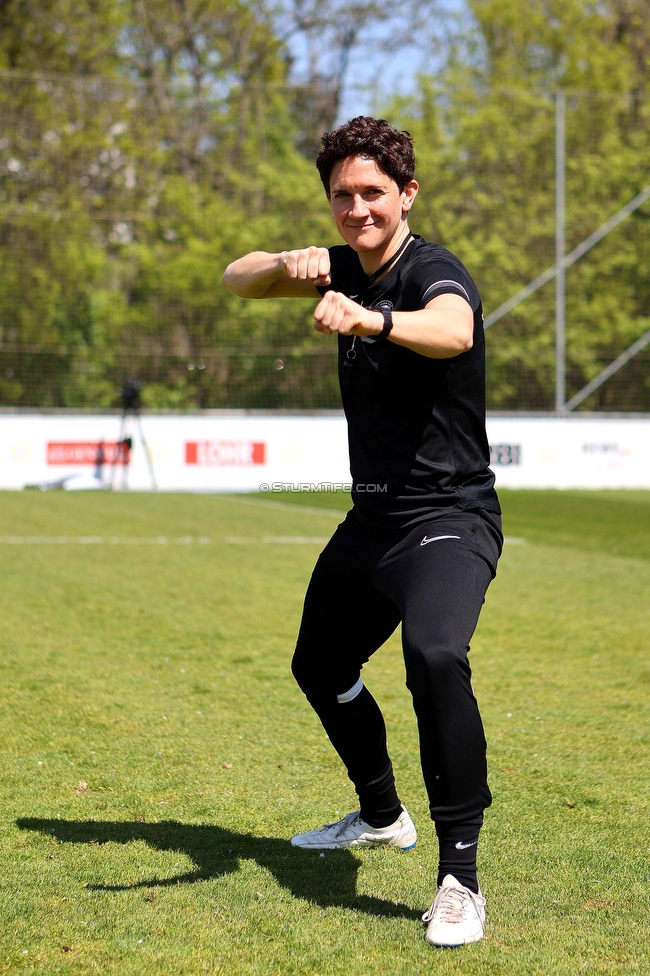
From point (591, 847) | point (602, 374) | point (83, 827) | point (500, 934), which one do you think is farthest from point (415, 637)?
point (602, 374)

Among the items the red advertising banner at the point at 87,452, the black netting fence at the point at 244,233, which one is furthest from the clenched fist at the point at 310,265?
the black netting fence at the point at 244,233

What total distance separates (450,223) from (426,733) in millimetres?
20654

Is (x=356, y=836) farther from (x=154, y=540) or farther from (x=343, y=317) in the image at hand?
(x=154, y=540)

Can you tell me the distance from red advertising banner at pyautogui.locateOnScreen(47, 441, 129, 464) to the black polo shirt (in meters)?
17.2

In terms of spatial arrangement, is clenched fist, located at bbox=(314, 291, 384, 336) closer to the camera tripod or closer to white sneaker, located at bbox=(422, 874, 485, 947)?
white sneaker, located at bbox=(422, 874, 485, 947)

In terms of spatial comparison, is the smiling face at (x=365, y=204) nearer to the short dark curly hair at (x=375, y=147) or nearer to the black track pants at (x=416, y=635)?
the short dark curly hair at (x=375, y=147)

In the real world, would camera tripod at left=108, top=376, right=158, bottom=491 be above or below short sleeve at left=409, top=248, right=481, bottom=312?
below

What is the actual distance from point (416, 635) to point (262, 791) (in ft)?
5.04

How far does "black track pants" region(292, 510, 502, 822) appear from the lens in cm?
303

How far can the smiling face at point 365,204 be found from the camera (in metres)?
3.15

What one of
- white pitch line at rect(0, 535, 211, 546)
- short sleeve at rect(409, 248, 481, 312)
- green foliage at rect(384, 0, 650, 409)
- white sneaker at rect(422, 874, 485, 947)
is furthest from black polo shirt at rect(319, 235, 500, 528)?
green foliage at rect(384, 0, 650, 409)

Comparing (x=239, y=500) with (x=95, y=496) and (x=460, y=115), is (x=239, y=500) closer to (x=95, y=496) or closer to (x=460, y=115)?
(x=95, y=496)

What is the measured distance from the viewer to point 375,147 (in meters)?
3.14

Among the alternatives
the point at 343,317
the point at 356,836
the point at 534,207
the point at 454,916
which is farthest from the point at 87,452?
the point at 343,317
